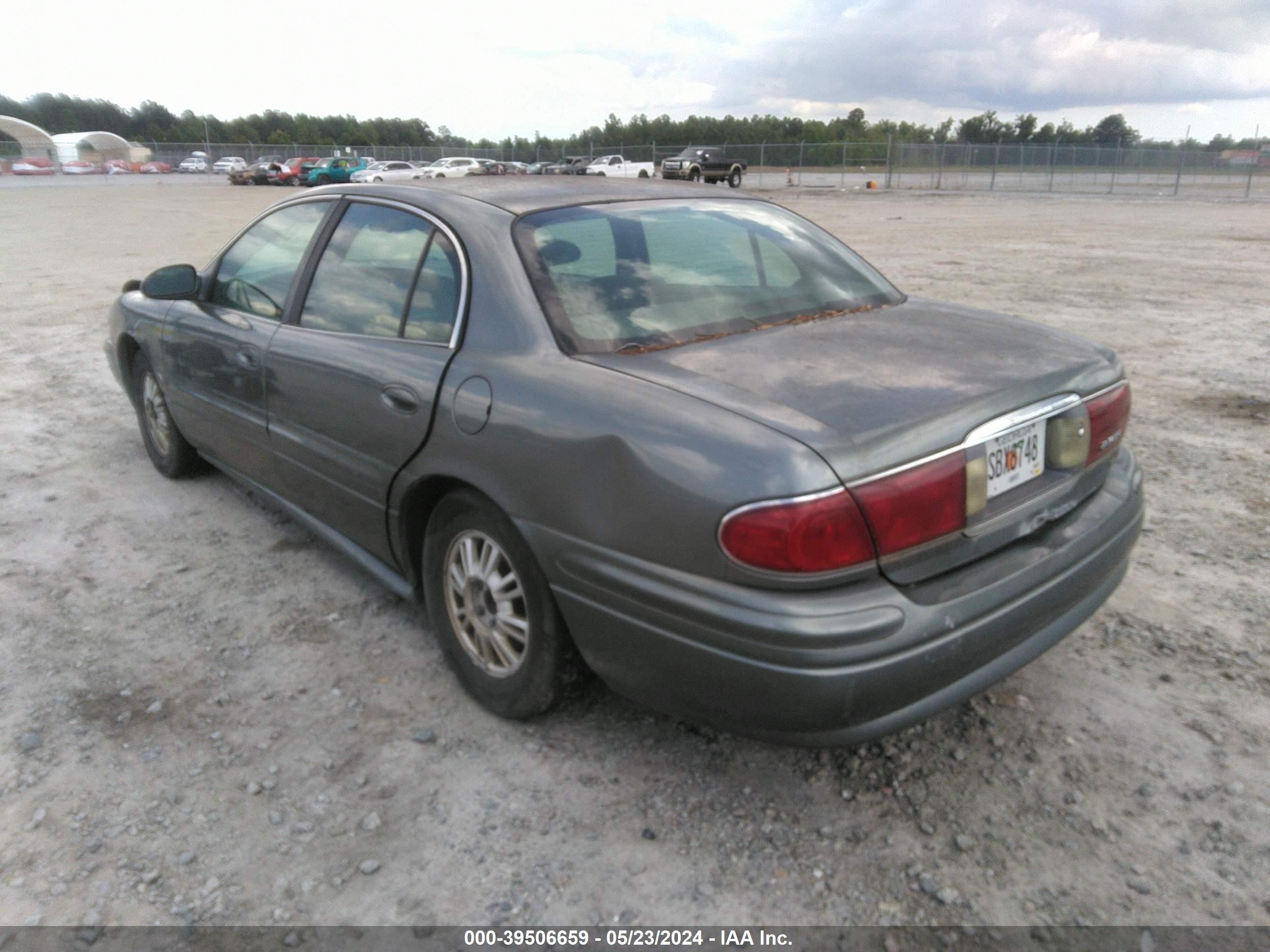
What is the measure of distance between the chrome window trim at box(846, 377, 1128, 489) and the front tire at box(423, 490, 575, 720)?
37.3 inches

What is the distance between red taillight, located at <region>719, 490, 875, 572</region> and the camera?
2076mm

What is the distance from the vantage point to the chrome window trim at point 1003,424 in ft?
7.11

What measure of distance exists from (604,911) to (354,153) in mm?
65493

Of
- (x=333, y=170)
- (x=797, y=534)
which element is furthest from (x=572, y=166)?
(x=797, y=534)

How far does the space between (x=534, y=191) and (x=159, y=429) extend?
2.84 meters

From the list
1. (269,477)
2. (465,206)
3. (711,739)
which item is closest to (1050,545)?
(711,739)

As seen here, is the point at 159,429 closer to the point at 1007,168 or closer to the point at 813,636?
the point at 813,636

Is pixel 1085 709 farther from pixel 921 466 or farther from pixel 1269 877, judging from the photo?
pixel 921 466

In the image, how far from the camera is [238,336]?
12.9ft

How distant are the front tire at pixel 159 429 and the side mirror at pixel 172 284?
623mm

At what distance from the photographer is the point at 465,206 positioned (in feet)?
10.3

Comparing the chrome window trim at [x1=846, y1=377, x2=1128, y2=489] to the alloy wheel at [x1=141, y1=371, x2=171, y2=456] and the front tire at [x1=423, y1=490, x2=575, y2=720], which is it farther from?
the alloy wheel at [x1=141, y1=371, x2=171, y2=456]

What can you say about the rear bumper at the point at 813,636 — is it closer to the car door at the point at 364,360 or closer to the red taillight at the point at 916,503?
the red taillight at the point at 916,503

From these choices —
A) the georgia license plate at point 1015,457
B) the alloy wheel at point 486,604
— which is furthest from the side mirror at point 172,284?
the georgia license plate at point 1015,457
